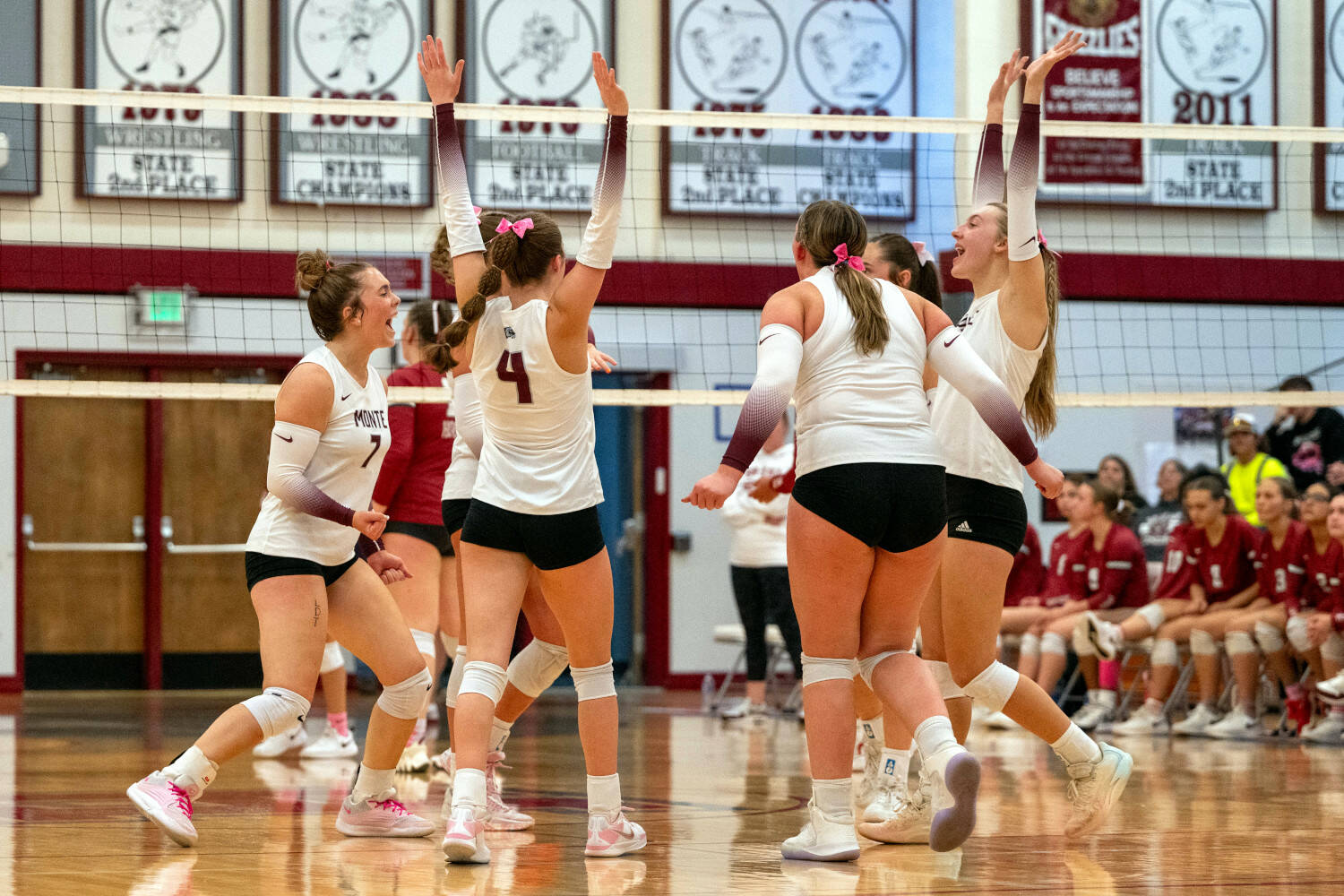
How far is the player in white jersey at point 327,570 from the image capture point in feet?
14.3

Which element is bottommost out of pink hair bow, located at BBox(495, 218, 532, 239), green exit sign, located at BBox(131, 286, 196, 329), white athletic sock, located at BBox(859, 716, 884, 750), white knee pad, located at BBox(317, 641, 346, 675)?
white knee pad, located at BBox(317, 641, 346, 675)

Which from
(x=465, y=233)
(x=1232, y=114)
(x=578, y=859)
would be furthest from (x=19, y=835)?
(x=1232, y=114)

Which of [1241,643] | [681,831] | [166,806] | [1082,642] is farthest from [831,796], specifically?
[1241,643]

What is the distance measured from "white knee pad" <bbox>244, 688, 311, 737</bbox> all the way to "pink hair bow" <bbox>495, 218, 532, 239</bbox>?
4.51 feet

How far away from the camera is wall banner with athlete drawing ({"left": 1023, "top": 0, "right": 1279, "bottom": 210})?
12.2 m

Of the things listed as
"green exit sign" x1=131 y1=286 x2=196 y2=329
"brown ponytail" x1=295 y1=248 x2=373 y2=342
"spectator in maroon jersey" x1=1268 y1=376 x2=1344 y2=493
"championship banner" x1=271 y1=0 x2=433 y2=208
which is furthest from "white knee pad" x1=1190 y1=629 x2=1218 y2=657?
"green exit sign" x1=131 y1=286 x2=196 y2=329

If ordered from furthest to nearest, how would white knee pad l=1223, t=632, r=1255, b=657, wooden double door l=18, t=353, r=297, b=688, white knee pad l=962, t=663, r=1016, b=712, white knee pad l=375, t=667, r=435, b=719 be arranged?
wooden double door l=18, t=353, r=297, b=688 → white knee pad l=1223, t=632, r=1255, b=657 → white knee pad l=375, t=667, r=435, b=719 → white knee pad l=962, t=663, r=1016, b=712

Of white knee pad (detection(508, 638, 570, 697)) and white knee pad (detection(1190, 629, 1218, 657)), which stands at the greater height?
white knee pad (detection(508, 638, 570, 697))

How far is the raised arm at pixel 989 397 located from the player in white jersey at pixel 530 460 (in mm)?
902

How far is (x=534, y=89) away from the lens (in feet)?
39.2

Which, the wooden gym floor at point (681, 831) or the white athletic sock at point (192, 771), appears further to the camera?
the white athletic sock at point (192, 771)

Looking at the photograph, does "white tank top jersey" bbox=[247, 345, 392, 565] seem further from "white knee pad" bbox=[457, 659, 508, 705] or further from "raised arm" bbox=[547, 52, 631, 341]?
"raised arm" bbox=[547, 52, 631, 341]

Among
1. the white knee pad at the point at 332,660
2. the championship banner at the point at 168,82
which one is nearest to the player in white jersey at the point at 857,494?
the white knee pad at the point at 332,660

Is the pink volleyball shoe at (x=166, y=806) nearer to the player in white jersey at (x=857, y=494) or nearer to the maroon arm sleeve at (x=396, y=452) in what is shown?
the player in white jersey at (x=857, y=494)
